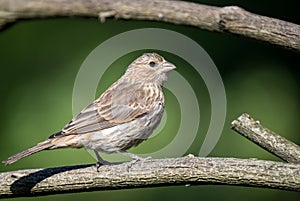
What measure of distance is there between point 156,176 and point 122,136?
684 millimetres

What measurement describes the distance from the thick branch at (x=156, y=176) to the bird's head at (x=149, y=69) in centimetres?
79

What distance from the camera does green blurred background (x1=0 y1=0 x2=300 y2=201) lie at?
4.64m

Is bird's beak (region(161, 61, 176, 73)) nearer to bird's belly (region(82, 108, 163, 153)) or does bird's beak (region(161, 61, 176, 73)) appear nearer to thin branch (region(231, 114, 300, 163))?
bird's belly (region(82, 108, 163, 153))

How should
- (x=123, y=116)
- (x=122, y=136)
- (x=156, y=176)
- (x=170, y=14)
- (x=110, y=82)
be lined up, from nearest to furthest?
(x=170, y=14) < (x=156, y=176) < (x=122, y=136) < (x=123, y=116) < (x=110, y=82)

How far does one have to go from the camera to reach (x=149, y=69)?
12.4 feet

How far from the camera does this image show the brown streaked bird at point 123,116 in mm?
3500

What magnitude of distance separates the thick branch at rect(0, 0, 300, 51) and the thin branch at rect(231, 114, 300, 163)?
0.62m

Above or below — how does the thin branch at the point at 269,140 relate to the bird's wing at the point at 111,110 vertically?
below

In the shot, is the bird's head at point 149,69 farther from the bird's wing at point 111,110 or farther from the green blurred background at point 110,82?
the green blurred background at point 110,82

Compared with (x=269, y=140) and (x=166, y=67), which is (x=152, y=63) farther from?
(x=269, y=140)

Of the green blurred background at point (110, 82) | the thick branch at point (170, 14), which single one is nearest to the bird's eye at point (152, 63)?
the green blurred background at point (110, 82)

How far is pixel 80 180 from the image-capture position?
9.71 feet

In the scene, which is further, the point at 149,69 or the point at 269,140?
the point at 149,69

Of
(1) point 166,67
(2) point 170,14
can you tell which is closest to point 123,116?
(1) point 166,67
